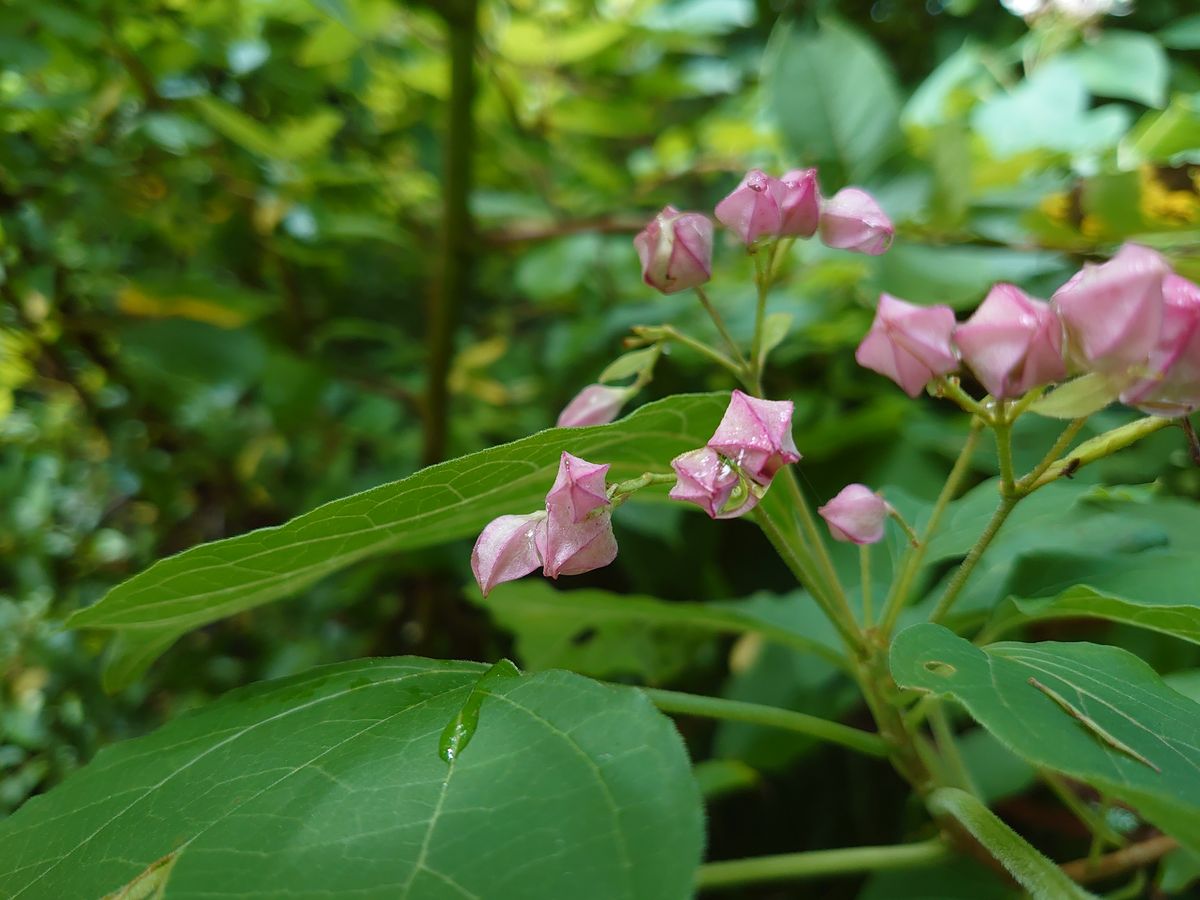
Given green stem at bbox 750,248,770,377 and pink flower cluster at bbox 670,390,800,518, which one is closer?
pink flower cluster at bbox 670,390,800,518

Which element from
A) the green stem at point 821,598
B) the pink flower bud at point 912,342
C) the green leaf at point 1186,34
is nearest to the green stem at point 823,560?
the green stem at point 821,598

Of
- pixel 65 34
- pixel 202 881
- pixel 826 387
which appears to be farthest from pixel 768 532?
pixel 65 34

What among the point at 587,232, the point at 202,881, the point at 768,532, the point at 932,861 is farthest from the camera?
the point at 587,232

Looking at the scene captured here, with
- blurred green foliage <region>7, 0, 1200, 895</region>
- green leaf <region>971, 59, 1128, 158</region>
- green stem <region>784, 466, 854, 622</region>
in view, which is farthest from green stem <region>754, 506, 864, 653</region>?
green leaf <region>971, 59, 1128, 158</region>

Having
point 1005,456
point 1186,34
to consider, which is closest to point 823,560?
point 1005,456

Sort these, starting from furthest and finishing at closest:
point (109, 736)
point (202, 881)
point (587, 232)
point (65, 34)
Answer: point (587, 232), point (109, 736), point (65, 34), point (202, 881)

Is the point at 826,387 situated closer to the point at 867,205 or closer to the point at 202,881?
the point at 867,205

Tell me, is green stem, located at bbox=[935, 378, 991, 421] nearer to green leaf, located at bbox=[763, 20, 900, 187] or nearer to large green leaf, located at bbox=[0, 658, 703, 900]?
large green leaf, located at bbox=[0, 658, 703, 900]

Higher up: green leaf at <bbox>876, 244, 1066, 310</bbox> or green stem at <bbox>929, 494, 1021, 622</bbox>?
green stem at <bbox>929, 494, 1021, 622</bbox>
